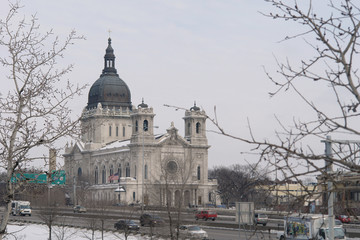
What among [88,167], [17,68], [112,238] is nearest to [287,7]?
[17,68]

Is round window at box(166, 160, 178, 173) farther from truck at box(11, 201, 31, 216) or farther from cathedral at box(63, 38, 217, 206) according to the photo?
truck at box(11, 201, 31, 216)

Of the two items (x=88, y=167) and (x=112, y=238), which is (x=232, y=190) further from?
(x=112, y=238)

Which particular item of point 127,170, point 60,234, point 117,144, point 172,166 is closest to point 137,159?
point 127,170

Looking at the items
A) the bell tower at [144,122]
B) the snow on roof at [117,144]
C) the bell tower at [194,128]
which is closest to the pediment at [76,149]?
the snow on roof at [117,144]

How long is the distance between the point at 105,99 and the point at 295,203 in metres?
169

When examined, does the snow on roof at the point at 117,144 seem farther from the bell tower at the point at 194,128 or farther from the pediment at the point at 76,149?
the bell tower at the point at 194,128

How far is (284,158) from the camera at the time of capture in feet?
24.2

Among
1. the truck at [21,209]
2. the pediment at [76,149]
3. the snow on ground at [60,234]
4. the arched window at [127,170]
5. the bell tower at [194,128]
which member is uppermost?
the bell tower at [194,128]

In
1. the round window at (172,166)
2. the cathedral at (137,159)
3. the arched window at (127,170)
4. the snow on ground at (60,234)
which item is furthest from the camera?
the arched window at (127,170)

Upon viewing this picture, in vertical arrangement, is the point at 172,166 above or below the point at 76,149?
below

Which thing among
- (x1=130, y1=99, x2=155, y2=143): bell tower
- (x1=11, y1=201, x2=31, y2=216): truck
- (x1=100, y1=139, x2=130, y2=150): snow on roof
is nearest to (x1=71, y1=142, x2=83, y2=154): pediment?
(x1=100, y1=139, x2=130, y2=150): snow on roof

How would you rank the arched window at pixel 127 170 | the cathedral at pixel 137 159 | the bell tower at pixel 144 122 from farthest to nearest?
the arched window at pixel 127 170 < the bell tower at pixel 144 122 < the cathedral at pixel 137 159

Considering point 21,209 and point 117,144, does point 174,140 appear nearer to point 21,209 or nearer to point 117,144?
point 117,144

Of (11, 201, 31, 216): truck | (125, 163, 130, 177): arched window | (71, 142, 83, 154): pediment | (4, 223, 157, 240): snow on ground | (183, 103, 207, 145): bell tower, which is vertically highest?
(183, 103, 207, 145): bell tower
